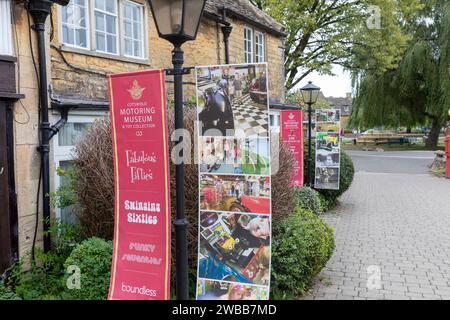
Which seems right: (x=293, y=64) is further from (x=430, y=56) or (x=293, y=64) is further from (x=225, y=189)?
(x=225, y=189)

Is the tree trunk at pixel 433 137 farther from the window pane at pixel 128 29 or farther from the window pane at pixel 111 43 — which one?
the window pane at pixel 111 43

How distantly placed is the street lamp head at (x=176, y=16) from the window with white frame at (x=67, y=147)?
308cm

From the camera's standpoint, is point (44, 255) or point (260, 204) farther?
point (44, 255)

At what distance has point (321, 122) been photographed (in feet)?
37.0

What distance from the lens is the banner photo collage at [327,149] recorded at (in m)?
10.8

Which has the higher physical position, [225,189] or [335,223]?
[225,189]

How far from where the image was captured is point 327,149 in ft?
36.0

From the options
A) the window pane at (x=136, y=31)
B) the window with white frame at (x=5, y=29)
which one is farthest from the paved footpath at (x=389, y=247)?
the window pane at (x=136, y=31)

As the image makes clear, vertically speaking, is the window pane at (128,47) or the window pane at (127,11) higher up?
the window pane at (127,11)

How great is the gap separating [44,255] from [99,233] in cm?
70

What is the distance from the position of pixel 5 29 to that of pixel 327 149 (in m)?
7.81

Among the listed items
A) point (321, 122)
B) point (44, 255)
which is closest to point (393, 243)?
point (321, 122)

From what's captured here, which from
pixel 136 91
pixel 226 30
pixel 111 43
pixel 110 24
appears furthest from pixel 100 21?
pixel 136 91

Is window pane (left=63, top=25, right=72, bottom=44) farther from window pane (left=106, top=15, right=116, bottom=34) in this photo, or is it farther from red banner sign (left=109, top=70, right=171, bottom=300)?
red banner sign (left=109, top=70, right=171, bottom=300)
